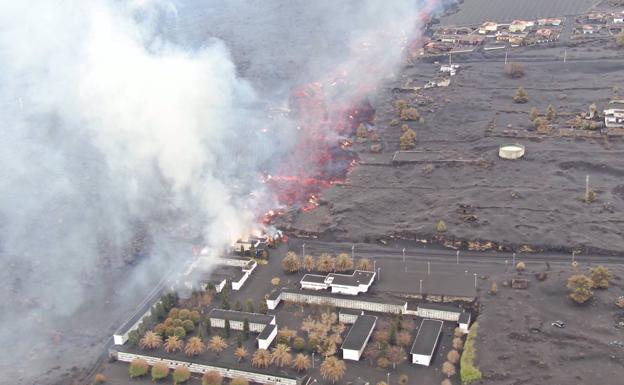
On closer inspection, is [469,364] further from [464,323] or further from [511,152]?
[511,152]

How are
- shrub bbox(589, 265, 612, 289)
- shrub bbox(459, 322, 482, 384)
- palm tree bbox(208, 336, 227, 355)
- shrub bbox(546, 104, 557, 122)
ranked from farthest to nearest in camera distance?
1. shrub bbox(546, 104, 557, 122)
2. shrub bbox(589, 265, 612, 289)
3. palm tree bbox(208, 336, 227, 355)
4. shrub bbox(459, 322, 482, 384)

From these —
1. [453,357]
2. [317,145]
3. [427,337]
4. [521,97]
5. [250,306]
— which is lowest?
[453,357]

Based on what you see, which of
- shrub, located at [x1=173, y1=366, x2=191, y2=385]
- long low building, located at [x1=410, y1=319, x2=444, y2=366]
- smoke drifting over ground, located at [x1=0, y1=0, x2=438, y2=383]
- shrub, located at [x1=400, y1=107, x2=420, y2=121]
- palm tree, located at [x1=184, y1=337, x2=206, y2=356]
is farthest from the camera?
shrub, located at [x1=400, y1=107, x2=420, y2=121]

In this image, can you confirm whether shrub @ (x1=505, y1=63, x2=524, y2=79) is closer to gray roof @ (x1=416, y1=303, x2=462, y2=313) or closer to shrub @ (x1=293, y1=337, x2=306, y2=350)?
gray roof @ (x1=416, y1=303, x2=462, y2=313)

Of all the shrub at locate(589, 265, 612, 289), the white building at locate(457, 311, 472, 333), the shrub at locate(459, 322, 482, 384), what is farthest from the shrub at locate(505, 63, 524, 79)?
the shrub at locate(459, 322, 482, 384)

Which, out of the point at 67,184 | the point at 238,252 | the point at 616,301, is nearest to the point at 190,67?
the point at 67,184

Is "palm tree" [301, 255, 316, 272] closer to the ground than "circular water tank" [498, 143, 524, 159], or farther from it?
closer to the ground

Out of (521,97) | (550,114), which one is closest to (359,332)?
(550,114)
